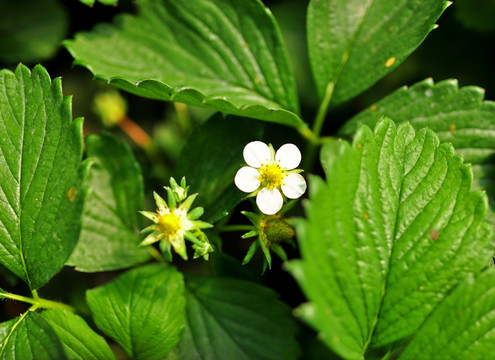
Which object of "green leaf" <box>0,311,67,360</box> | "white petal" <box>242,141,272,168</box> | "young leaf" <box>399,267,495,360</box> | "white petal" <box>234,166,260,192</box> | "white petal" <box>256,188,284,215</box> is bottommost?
"green leaf" <box>0,311,67,360</box>

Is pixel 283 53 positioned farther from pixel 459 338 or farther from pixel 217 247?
pixel 459 338

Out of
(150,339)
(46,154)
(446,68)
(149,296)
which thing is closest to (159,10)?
(46,154)

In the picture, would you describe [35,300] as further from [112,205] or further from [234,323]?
[234,323]

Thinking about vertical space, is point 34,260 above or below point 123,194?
below

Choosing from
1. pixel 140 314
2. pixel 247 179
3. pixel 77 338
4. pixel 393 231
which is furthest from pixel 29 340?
pixel 393 231

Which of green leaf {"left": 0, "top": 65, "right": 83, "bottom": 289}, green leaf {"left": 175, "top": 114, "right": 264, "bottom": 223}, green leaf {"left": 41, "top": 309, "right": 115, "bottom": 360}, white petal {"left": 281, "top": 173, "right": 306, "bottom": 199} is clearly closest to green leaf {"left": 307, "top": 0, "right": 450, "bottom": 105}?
green leaf {"left": 175, "top": 114, "right": 264, "bottom": 223}

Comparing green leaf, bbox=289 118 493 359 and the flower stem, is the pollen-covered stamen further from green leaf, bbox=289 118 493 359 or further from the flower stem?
the flower stem

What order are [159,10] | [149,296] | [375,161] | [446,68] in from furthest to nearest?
[446,68], [159,10], [149,296], [375,161]
